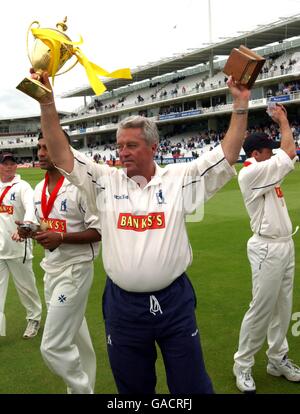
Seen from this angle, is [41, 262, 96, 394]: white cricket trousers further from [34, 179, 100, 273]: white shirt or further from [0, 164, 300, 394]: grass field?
[0, 164, 300, 394]: grass field

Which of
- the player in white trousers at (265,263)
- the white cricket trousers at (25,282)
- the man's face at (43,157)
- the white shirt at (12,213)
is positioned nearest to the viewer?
the man's face at (43,157)

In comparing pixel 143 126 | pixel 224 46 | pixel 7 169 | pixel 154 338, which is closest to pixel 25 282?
pixel 7 169

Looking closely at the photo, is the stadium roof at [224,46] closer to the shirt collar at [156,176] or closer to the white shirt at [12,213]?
the white shirt at [12,213]

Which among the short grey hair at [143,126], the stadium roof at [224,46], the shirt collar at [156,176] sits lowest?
the shirt collar at [156,176]

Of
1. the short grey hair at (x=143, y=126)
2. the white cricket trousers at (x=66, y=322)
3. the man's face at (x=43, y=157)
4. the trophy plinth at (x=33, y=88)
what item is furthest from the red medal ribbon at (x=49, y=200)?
the trophy plinth at (x=33, y=88)

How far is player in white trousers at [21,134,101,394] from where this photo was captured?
3.45m

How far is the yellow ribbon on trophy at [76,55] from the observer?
2.40 meters

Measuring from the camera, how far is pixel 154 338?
276cm

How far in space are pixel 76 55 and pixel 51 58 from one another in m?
0.17

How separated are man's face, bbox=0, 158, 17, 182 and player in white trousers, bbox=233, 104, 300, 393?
8.87 ft

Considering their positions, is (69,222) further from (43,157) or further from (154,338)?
(154,338)

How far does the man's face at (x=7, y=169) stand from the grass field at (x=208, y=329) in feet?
6.04

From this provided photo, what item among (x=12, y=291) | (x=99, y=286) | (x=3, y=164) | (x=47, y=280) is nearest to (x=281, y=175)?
(x=47, y=280)

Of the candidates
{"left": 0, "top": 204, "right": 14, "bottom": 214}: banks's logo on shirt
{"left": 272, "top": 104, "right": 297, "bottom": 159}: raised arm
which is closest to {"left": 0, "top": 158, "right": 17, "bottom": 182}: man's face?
{"left": 0, "top": 204, "right": 14, "bottom": 214}: banks's logo on shirt
